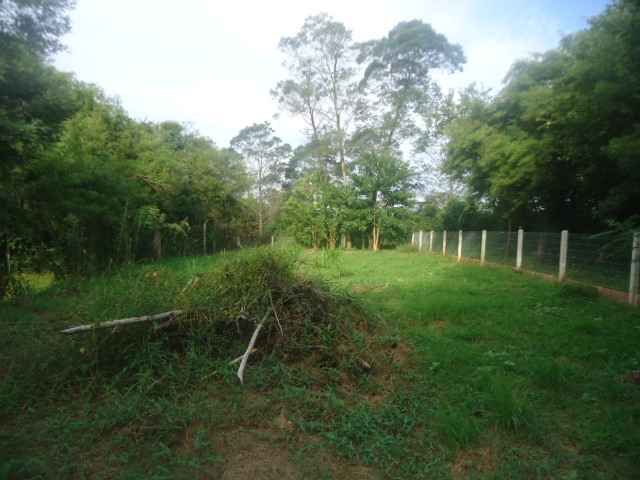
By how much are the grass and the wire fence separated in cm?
103

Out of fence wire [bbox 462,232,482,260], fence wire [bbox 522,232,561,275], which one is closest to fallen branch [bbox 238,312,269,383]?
fence wire [bbox 522,232,561,275]

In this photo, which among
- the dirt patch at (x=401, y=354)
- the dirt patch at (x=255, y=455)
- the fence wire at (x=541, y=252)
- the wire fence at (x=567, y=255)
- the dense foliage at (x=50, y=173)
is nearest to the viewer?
the dirt patch at (x=255, y=455)

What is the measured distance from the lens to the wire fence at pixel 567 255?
4.15 meters

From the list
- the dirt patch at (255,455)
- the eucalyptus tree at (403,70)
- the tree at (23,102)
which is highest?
the eucalyptus tree at (403,70)

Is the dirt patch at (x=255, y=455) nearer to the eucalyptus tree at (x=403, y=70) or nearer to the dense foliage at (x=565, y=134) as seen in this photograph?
the dense foliage at (x=565, y=134)

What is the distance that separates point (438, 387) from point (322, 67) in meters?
21.2

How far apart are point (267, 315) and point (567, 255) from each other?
6.74 meters

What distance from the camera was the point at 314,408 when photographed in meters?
2.19

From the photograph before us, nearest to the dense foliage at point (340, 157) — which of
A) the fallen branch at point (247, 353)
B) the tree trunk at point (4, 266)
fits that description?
the tree trunk at point (4, 266)

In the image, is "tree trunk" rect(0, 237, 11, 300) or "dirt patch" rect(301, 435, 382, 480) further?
"tree trunk" rect(0, 237, 11, 300)

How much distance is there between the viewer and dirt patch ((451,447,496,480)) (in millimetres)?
1705

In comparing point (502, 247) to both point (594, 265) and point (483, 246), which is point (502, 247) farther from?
point (594, 265)

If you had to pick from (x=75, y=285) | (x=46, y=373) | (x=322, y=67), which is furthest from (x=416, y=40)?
(x=46, y=373)

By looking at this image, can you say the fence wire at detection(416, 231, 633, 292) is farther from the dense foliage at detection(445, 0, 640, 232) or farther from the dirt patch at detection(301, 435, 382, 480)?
the dirt patch at detection(301, 435, 382, 480)
